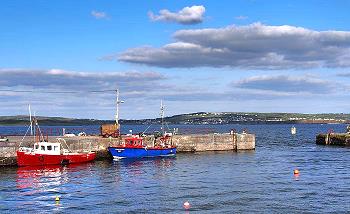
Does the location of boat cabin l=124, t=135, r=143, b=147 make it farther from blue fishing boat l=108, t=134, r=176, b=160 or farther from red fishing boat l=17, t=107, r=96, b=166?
red fishing boat l=17, t=107, r=96, b=166

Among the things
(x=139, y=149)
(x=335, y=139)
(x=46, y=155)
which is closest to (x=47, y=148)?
(x=46, y=155)

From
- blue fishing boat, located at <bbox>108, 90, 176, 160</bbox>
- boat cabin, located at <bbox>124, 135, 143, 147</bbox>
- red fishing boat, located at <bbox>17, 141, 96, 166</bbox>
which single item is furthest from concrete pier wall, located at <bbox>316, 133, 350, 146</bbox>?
red fishing boat, located at <bbox>17, 141, 96, 166</bbox>

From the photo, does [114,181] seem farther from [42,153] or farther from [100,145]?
[100,145]

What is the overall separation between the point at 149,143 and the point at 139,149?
4127 millimetres

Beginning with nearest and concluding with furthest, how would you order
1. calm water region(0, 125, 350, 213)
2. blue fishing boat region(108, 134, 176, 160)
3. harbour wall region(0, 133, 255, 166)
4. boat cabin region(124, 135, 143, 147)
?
calm water region(0, 125, 350, 213), harbour wall region(0, 133, 255, 166), blue fishing boat region(108, 134, 176, 160), boat cabin region(124, 135, 143, 147)

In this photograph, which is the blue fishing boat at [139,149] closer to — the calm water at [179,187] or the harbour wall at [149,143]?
the harbour wall at [149,143]

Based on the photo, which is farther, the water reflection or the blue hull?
the blue hull

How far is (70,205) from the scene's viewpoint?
1538 inches

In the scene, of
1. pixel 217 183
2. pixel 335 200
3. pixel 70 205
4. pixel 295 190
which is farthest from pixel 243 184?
pixel 70 205

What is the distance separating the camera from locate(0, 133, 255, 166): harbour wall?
6351 centimetres

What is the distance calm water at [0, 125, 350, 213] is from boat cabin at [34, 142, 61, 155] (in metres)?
2.58

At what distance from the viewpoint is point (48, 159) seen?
64.2 metres

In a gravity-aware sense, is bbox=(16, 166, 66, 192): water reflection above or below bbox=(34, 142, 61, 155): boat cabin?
below

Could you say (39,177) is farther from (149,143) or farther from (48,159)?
(149,143)
